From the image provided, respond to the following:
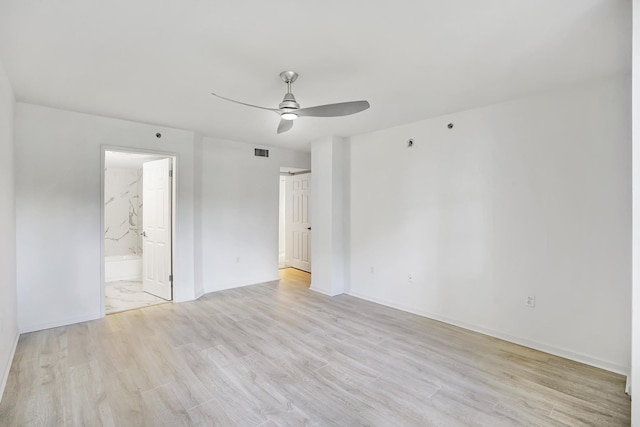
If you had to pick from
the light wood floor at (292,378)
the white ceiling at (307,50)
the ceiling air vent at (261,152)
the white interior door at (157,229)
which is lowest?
the light wood floor at (292,378)

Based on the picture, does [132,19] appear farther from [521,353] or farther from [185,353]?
[521,353]

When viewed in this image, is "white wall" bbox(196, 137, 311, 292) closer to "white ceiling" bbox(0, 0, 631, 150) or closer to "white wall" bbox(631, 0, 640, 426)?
"white ceiling" bbox(0, 0, 631, 150)

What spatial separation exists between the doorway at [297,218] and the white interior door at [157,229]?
2.44m

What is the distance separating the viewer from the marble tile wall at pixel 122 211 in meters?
6.42

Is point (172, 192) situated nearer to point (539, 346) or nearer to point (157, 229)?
point (157, 229)

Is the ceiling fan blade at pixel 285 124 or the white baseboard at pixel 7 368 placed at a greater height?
the ceiling fan blade at pixel 285 124

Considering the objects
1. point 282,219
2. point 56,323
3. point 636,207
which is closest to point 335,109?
point 636,207

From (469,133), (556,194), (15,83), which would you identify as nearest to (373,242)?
(469,133)

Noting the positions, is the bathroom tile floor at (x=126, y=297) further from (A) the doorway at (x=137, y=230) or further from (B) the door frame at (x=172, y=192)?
(B) the door frame at (x=172, y=192)

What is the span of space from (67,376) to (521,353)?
13.3 feet

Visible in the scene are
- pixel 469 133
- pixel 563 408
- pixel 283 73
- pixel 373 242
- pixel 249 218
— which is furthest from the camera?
pixel 249 218

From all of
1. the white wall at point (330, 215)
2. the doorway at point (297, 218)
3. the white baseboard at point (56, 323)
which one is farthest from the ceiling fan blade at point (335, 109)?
the doorway at point (297, 218)

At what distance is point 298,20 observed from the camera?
189 centimetres

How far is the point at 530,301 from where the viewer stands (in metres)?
3.18
